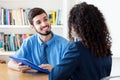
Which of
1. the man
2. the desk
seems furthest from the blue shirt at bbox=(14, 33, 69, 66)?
the desk

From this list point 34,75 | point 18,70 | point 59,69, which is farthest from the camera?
point 18,70

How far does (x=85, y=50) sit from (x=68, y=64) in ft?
0.46

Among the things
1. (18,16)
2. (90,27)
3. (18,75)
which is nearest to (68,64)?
(90,27)

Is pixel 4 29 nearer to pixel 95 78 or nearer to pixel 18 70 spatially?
pixel 18 70

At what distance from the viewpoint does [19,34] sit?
11.8 ft

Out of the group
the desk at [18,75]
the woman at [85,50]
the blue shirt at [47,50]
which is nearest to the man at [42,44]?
the blue shirt at [47,50]

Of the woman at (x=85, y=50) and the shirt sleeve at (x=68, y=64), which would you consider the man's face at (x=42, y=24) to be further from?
the shirt sleeve at (x=68, y=64)

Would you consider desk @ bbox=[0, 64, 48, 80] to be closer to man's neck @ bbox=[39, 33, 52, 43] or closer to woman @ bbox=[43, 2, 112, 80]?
woman @ bbox=[43, 2, 112, 80]

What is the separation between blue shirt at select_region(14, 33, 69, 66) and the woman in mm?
727

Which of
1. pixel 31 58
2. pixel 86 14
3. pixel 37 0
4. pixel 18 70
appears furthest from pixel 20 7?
pixel 86 14

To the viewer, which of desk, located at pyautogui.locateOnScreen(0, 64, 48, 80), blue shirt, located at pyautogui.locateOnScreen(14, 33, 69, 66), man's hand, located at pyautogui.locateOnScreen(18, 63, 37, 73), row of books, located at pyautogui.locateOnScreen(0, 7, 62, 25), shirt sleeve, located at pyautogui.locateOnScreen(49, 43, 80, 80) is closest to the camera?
shirt sleeve, located at pyautogui.locateOnScreen(49, 43, 80, 80)

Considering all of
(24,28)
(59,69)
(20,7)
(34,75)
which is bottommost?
(34,75)

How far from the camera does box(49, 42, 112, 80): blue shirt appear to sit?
1444 mm

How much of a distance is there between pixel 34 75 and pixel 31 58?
0.54 meters
